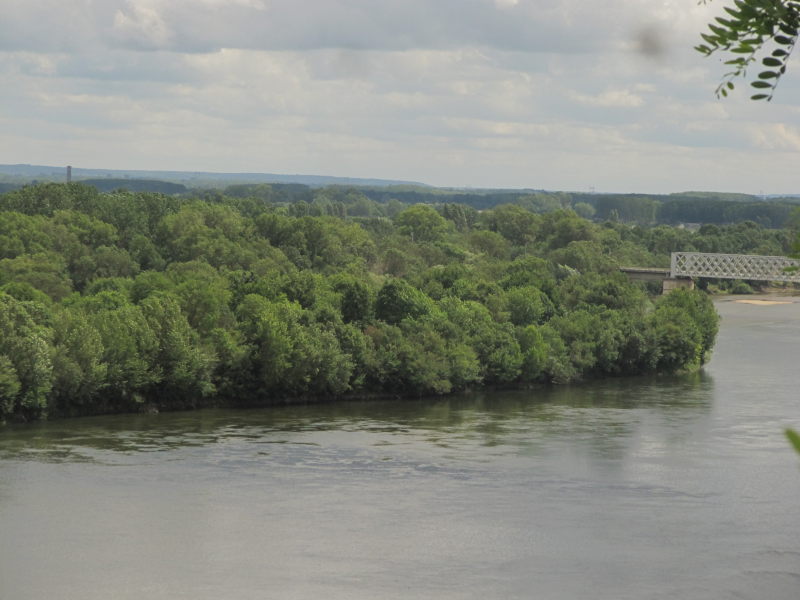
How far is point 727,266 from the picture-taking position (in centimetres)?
9156

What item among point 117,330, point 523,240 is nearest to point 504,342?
point 117,330

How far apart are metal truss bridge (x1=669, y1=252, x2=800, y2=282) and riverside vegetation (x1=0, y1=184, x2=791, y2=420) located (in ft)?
53.0

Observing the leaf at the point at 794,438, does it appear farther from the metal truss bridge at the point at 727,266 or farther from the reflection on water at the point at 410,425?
the metal truss bridge at the point at 727,266

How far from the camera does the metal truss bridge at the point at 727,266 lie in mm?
89875

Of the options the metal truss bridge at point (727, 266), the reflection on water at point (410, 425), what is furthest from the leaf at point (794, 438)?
the metal truss bridge at point (727, 266)

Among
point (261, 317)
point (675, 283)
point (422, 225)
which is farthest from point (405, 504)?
point (422, 225)

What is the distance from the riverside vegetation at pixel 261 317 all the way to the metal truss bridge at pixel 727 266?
1615cm

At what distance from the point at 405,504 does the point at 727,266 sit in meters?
69.2

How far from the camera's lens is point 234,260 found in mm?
65000

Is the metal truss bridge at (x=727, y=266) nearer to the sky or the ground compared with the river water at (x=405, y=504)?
nearer to the sky

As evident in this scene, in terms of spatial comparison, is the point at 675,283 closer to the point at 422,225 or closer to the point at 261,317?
the point at 422,225

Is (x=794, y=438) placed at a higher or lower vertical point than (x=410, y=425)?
higher

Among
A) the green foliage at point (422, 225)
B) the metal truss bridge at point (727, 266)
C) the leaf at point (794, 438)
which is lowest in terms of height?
the metal truss bridge at point (727, 266)

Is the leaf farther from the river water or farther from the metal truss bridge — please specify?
the metal truss bridge
